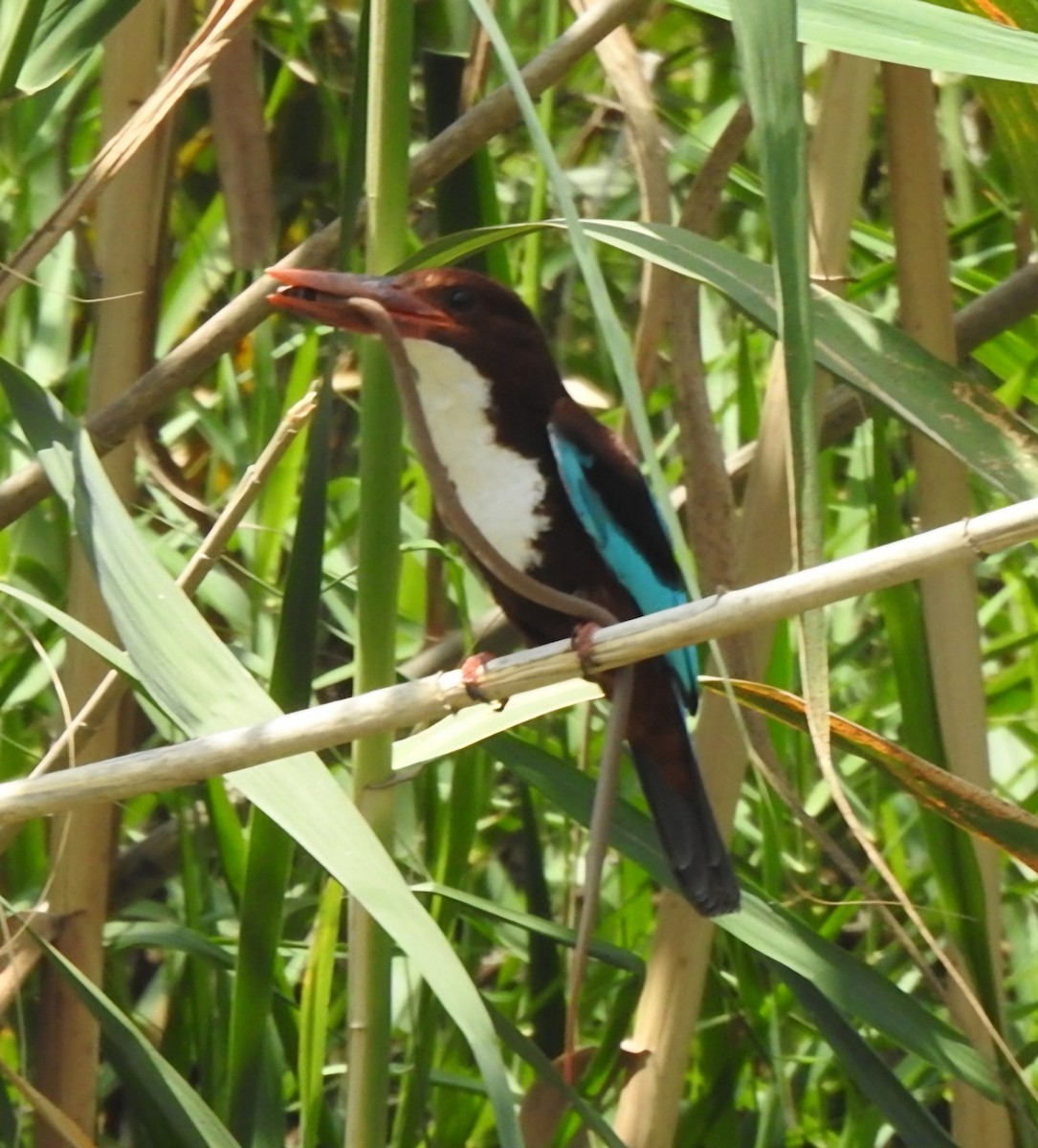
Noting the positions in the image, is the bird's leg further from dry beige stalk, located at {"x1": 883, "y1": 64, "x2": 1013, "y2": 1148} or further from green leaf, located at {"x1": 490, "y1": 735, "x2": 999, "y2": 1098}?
dry beige stalk, located at {"x1": 883, "y1": 64, "x2": 1013, "y2": 1148}

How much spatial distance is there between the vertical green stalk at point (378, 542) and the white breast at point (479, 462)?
364 millimetres

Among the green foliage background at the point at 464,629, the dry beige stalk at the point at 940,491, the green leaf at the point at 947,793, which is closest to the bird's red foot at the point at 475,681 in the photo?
the green foliage background at the point at 464,629

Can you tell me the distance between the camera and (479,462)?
1.50 metres

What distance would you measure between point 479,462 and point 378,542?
0.44m

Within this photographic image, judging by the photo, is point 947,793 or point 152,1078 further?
point 152,1078

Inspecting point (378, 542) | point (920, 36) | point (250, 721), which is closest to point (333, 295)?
point (378, 542)

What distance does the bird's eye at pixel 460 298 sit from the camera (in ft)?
4.70

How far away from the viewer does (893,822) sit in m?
1.88

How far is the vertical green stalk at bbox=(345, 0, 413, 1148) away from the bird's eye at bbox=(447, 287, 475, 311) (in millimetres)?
300

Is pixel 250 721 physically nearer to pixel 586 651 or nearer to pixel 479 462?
pixel 586 651

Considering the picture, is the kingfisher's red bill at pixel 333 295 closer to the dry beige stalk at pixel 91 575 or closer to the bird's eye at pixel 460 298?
the bird's eye at pixel 460 298

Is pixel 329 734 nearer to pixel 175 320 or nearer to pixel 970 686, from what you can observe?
pixel 970 686

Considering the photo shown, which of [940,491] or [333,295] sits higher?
[333,295]

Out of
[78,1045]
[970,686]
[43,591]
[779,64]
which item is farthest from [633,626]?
[43,591]
